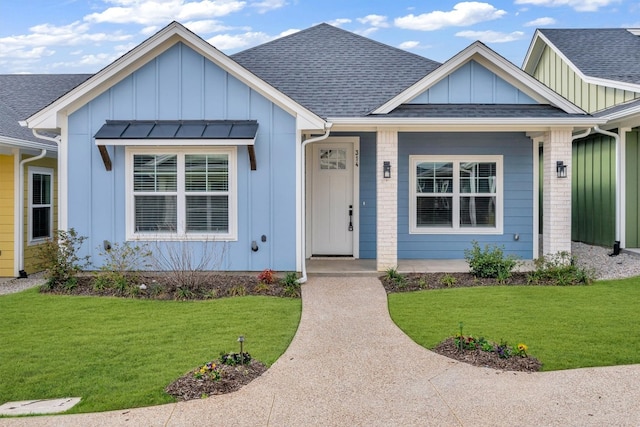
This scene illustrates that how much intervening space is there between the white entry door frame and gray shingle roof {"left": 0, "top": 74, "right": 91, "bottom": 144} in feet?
18.7

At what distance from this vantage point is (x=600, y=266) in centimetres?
1077

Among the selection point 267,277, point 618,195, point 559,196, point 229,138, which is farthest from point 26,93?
point 618,195

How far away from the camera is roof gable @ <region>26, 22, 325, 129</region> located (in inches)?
364

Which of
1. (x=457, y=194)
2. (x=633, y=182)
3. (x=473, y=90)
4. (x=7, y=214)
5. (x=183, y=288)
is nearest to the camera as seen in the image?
(x=183, y=288)

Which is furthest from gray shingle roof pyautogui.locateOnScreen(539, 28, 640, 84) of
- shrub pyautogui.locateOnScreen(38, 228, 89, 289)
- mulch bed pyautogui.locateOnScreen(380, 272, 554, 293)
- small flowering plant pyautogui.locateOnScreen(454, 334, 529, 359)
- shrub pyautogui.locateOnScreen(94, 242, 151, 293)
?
shrub pyautogui.locateOnScreen(38, 228, 89, 289)

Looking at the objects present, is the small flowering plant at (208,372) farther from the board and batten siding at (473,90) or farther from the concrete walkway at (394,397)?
the board and batten siding at (473,90)

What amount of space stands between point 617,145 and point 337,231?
6526 mm

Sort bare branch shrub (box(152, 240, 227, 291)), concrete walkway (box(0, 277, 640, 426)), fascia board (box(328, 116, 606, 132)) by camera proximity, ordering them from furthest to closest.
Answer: fascia board (box(328, 116, 606, 132)), bare branch shrub (box(152, 240, 227, 291)), concrete walkway (box(0, 277, 640, 426))

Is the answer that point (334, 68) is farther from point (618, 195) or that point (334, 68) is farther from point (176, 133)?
point (618, 195)

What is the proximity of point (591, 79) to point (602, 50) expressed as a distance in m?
2.24

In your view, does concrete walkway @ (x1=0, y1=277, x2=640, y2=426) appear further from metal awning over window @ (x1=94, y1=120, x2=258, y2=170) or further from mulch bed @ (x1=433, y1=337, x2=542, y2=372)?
metal awning over window @ (x1=94, y1=120, x2=258, y2=170)

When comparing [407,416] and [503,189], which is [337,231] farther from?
[407,416]

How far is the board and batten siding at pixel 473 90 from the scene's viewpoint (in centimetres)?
1077

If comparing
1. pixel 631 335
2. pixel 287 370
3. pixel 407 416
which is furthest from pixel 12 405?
pixel 631 335
